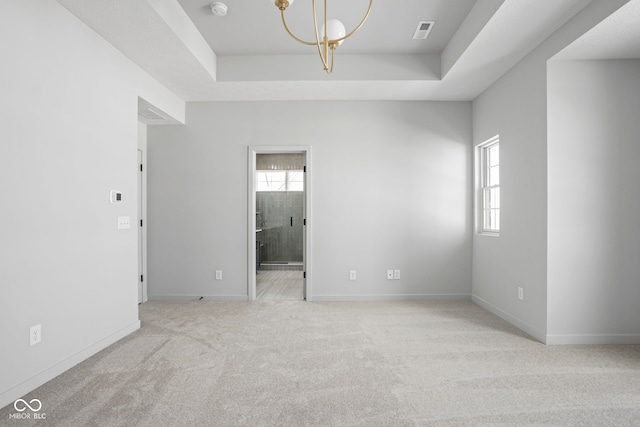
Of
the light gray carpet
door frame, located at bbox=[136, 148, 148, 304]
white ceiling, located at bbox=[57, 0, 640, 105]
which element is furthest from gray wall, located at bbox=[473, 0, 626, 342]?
door frame, located at bbox=[136, 148, 148, 304]

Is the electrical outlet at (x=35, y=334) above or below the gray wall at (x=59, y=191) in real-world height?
below

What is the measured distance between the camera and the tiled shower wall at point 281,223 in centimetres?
758

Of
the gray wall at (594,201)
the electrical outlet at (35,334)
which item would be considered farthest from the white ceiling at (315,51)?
the electrical outlet at (35,334)

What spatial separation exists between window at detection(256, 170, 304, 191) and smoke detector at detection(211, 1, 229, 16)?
16.1 feet

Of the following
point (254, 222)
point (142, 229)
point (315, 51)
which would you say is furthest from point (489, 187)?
point (142, 229)

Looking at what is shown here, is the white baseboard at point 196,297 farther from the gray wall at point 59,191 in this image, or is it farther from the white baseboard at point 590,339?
the white baseboard at point 590,339

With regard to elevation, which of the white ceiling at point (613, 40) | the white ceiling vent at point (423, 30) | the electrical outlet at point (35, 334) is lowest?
the electrical outlet at point (35, 334)

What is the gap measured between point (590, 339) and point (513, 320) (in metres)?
0.62

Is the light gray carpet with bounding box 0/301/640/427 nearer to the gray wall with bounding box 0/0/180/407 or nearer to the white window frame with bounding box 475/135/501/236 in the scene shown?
the gray wall with bounding box 0/0/180/407

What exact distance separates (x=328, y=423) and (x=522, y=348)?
193 cm

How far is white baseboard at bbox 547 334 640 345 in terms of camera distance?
2.86 metres

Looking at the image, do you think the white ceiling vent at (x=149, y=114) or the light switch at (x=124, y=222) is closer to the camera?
the light switch at (x=124, y=222)

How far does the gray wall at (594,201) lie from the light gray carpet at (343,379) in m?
0.31

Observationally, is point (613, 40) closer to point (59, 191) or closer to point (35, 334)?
point (59, 191)
